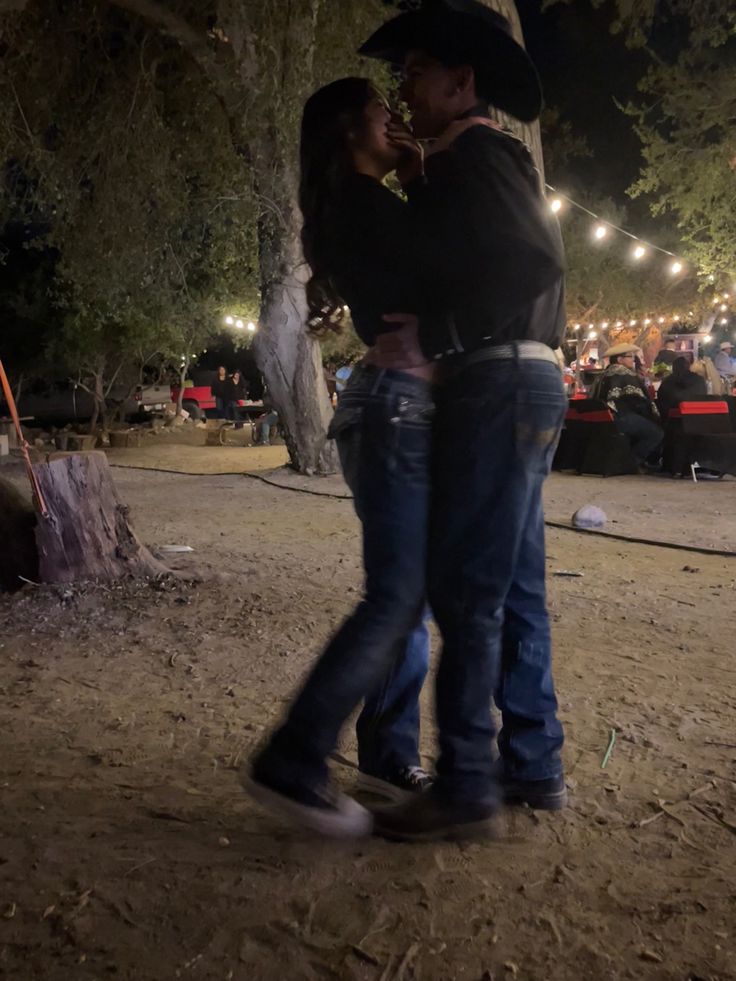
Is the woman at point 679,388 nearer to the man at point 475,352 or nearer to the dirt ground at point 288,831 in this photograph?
the dirt ground at point 288,831

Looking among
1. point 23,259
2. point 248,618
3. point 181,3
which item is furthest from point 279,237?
point 23,259

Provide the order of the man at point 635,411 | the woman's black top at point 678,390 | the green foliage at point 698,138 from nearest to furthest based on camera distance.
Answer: the woman's black top at point 678,390 < the man at point 635,411 < the green foliage at point 698,138

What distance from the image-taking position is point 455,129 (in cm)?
213

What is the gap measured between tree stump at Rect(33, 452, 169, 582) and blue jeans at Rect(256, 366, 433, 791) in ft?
10.5

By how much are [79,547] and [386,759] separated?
10.2 feet

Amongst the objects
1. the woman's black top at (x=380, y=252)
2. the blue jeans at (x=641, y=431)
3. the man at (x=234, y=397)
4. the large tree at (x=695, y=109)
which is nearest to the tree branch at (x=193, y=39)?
the large tree at (x=695, y=109)

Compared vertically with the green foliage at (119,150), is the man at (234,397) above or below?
below

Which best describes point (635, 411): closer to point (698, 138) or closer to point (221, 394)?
point (698, 138)

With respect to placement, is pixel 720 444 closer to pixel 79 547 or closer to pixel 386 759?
pixel 79 547

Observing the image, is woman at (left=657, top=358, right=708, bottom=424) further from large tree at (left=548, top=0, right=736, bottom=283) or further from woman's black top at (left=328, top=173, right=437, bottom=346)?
woman's black top at (left=328, top=173, right=437, bottom=346)

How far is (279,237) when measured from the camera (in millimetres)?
10773

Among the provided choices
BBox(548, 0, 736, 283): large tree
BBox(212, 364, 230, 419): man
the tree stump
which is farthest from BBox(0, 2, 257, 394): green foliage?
BBox(212, 364, 230, 419): man

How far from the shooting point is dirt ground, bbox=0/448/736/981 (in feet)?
5.83

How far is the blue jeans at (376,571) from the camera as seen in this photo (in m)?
2.10
